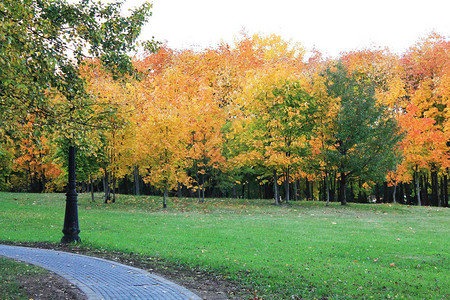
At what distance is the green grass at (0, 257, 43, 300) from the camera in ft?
21.6

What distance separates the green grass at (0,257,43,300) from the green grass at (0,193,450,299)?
323 cm

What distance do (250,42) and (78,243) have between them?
37728 mm

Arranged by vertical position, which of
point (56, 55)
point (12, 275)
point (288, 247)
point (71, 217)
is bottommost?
point (288, 247)

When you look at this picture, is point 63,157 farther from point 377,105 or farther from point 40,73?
point 377,105

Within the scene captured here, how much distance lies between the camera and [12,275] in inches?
312

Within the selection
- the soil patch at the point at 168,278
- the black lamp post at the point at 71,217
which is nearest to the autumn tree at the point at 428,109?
the soil patch at the point at 168,278

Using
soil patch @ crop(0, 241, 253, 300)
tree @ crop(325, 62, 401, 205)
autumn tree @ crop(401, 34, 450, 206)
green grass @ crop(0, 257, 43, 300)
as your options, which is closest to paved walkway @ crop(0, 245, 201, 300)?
soil patch @ crop(0, 241, 253, 300)

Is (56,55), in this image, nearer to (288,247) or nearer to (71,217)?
(71,217)

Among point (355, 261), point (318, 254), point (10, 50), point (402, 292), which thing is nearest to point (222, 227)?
point (318, 254)

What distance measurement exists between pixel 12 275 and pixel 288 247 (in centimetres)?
789

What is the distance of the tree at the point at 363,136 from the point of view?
2870 cm

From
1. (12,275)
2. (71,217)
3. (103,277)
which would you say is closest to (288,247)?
(103,277)

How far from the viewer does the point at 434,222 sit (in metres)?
20.1

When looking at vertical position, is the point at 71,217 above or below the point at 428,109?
below
